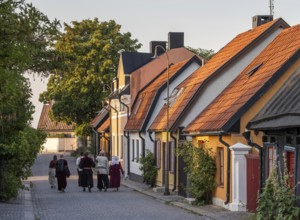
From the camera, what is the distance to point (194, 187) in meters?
26.1

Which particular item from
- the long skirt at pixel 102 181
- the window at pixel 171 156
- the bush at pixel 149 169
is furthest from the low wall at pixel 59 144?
the window at pixel 171 156

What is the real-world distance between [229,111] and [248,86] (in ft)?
3.90

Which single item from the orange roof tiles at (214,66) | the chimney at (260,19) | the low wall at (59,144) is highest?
the chimney at (260,19)

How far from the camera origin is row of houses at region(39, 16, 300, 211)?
20.3 m

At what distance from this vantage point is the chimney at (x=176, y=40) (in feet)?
164

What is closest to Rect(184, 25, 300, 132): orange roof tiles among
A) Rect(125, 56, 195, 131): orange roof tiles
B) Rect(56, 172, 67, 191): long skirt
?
Rect(56, 172, 67, 191): long skirt

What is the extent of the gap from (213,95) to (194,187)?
6.15 metres

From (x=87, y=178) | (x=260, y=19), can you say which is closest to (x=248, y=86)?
(x=260, y=19)

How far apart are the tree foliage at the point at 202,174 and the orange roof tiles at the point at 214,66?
5.19 metres

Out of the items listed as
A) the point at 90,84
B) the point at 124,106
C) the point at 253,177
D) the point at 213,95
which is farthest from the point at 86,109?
the point at 253,177

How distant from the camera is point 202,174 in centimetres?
2586

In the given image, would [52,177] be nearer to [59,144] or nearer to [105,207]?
[105,207]

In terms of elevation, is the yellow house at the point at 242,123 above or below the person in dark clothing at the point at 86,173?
above

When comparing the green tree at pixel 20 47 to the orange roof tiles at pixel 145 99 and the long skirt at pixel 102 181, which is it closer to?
the long skirt at pixel 102 181
